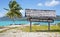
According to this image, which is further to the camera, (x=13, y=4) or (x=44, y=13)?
(x=13, y=4)

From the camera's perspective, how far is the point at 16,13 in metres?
40.9

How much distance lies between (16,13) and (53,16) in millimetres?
16832

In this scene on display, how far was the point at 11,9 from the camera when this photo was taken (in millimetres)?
40719

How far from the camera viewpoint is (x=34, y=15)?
81.5 feet

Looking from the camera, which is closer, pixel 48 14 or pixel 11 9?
pixel 48 14

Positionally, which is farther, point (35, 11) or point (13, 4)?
point (13, 4)

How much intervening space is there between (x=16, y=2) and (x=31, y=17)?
15.5m

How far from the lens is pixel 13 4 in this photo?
1599 inches

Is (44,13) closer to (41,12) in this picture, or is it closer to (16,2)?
(41,12)

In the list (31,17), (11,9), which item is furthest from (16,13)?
(31,17)

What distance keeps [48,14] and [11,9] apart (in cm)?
1695

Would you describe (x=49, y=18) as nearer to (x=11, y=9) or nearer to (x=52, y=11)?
(x=52, y=11)

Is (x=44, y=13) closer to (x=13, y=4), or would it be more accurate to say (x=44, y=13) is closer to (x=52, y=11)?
(x=52, y=11)

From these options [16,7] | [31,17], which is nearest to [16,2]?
[16,7]
